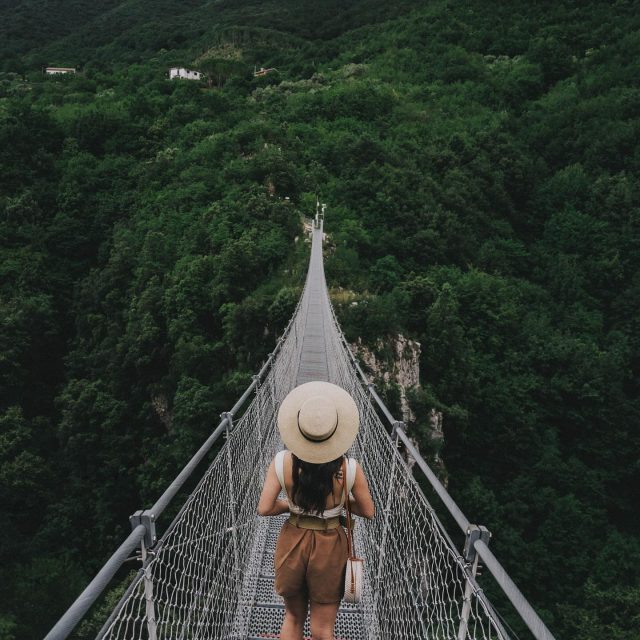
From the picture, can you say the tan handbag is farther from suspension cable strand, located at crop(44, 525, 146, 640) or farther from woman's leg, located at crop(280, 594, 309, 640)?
suspension cable strand, located at crop(44, 525, 146, 640)

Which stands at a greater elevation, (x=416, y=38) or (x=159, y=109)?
(x=416, y=38)

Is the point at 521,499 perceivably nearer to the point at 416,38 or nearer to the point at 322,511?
the point at 322,511

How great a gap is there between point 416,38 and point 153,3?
35.8 m

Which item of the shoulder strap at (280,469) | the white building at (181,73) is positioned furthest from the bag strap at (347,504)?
the white building at (181,73)

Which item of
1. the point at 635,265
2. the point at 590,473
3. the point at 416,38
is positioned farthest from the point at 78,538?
the point at 416,38

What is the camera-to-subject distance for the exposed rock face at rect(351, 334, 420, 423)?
8.97 m

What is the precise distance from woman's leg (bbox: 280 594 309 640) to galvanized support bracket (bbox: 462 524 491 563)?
0.51 meters

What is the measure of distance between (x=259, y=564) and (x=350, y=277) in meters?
9.68

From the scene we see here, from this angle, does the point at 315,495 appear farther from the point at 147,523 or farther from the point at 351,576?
the point at 147,523

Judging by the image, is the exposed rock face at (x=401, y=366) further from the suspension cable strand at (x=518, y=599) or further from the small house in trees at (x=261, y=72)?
the small house in trees at (x=261, y=72)

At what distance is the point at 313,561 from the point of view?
127 cm

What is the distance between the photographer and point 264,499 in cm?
129

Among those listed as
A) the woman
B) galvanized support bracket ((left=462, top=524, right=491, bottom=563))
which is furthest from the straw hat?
galvanized support bracket ((left=462, top=524, right=491, bottom=563))

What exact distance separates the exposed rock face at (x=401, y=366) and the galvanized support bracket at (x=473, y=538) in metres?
7.73
